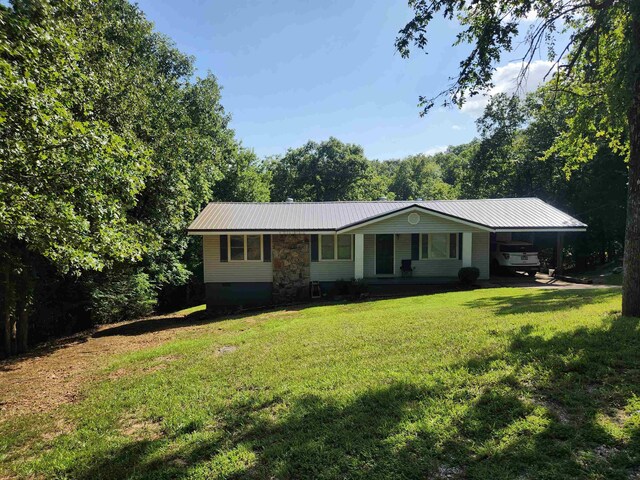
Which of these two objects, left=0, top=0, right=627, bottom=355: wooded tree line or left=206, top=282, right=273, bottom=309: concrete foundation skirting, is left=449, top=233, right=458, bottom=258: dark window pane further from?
left=206, top=282, right=273, bottom=309: concrete foundation skirting

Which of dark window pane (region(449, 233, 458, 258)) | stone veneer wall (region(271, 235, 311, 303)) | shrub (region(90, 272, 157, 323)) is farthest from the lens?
dark window pane (region(449, 233, 458, 258))

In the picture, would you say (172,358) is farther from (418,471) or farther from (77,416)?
(418,471)

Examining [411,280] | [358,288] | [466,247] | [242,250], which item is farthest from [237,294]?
[466,247]

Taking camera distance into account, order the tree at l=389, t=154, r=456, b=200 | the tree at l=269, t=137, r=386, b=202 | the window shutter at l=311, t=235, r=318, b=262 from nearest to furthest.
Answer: the window shutter at l=311, t=235, r=318, b=262, the tree at l=269, t=137, r=386, b=202, the tree at l=389, t=154, r=456, b=200

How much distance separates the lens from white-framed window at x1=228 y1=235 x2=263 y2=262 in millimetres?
16062

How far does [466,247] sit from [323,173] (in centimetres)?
2430

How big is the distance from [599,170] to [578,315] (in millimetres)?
19912

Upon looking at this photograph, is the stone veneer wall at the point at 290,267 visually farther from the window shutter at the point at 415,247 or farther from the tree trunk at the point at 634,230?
the tree trunk at the point at 634,230

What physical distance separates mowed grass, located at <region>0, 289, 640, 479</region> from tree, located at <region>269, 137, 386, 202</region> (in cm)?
3245

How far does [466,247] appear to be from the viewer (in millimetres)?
16250

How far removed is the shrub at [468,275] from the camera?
15.6 m

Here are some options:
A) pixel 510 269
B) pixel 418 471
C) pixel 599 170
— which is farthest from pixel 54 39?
pixel 599 170

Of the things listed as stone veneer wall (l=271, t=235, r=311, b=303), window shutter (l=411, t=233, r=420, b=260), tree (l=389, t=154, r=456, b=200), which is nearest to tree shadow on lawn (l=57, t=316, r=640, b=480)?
stone veneer wall (l=271, t=235, r=311, b=303)

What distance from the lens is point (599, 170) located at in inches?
877
